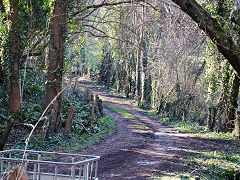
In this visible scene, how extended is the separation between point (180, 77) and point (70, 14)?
1128 cm

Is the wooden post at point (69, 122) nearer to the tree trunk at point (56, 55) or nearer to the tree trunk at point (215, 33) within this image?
the tree trunk at point (56, 55)

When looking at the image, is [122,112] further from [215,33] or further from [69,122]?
[215,33]

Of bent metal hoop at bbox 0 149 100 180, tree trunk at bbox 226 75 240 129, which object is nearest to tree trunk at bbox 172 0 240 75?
bent metal hoop at bbox 0 149 100 180

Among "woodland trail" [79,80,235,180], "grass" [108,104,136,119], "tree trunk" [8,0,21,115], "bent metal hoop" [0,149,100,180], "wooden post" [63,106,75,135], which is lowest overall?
"woodland trail" [79,80,235,180]

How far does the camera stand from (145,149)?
12.4 meters

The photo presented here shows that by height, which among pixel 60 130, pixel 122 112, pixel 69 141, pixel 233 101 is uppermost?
pixel 233 101

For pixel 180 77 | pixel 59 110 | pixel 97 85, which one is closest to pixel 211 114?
pixel 180 77

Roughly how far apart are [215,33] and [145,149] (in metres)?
6.18

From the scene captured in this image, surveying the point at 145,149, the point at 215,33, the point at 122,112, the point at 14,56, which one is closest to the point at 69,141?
the point at 145,149

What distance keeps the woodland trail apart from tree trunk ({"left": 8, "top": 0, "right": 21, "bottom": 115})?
4025 millimetres

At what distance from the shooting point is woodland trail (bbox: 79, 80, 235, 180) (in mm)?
8836

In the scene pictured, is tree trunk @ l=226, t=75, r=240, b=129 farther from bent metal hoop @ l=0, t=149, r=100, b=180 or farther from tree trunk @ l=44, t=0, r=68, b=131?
bent metal hoop @ l=0, t=149, r=100, b=180

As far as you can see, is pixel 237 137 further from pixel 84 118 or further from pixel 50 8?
pixel 50 8

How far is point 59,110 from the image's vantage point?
13656 mm
